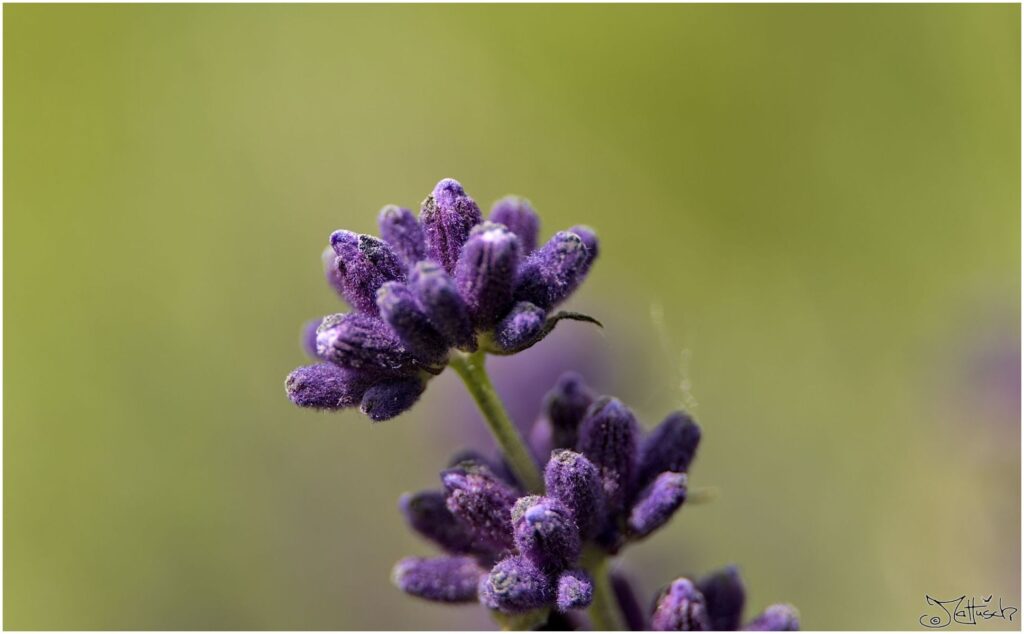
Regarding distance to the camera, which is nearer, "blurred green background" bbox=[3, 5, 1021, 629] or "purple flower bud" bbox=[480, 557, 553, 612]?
"purple flower bud" bbox=[480, 557, 553, 612]

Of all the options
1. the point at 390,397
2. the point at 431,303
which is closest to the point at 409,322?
the point at 431,303

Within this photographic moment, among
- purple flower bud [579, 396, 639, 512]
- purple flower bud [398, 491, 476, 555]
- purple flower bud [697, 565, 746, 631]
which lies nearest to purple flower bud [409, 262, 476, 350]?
purple flower bud [579, 396, 639, 512]

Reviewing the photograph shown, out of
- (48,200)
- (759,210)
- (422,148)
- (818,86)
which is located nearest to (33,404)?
(48,200)

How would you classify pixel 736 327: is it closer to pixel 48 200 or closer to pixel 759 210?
pixel 759 210

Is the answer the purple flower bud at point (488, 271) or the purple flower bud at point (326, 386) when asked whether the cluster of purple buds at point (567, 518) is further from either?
the purple flower bud at point (488, 271)

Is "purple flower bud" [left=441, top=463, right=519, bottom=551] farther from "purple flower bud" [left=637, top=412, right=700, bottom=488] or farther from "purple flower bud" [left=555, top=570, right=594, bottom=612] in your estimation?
"purple flower bud" [left=637, top=412, right=700, bottom=488]

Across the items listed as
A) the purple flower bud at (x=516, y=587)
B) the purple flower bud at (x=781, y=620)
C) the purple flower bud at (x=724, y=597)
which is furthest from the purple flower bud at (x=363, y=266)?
the purple flower bud at (x=781, y=620)
